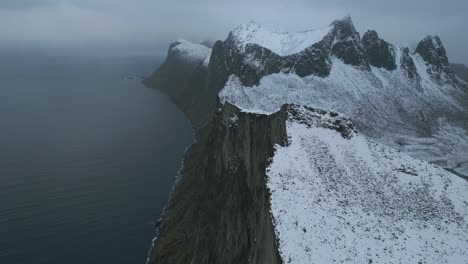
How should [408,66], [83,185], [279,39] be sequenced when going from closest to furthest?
[83,185], [279,39], [408,66]

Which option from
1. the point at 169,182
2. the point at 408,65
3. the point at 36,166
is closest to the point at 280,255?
the point at 169,182

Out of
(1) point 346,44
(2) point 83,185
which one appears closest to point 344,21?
(1) point 346,44

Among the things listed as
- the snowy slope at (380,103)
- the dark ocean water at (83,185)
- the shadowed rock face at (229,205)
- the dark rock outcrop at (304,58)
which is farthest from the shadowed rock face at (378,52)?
the shadowed rock face at (229,205)

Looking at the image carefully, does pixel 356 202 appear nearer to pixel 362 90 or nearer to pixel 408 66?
pixel 362 90

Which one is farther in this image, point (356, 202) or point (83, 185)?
point (83, 185)

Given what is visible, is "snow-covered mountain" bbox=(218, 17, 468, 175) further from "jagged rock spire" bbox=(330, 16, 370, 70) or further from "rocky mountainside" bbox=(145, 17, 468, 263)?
"rocky mountainside" bbox=(145, 17, 468, 263)
